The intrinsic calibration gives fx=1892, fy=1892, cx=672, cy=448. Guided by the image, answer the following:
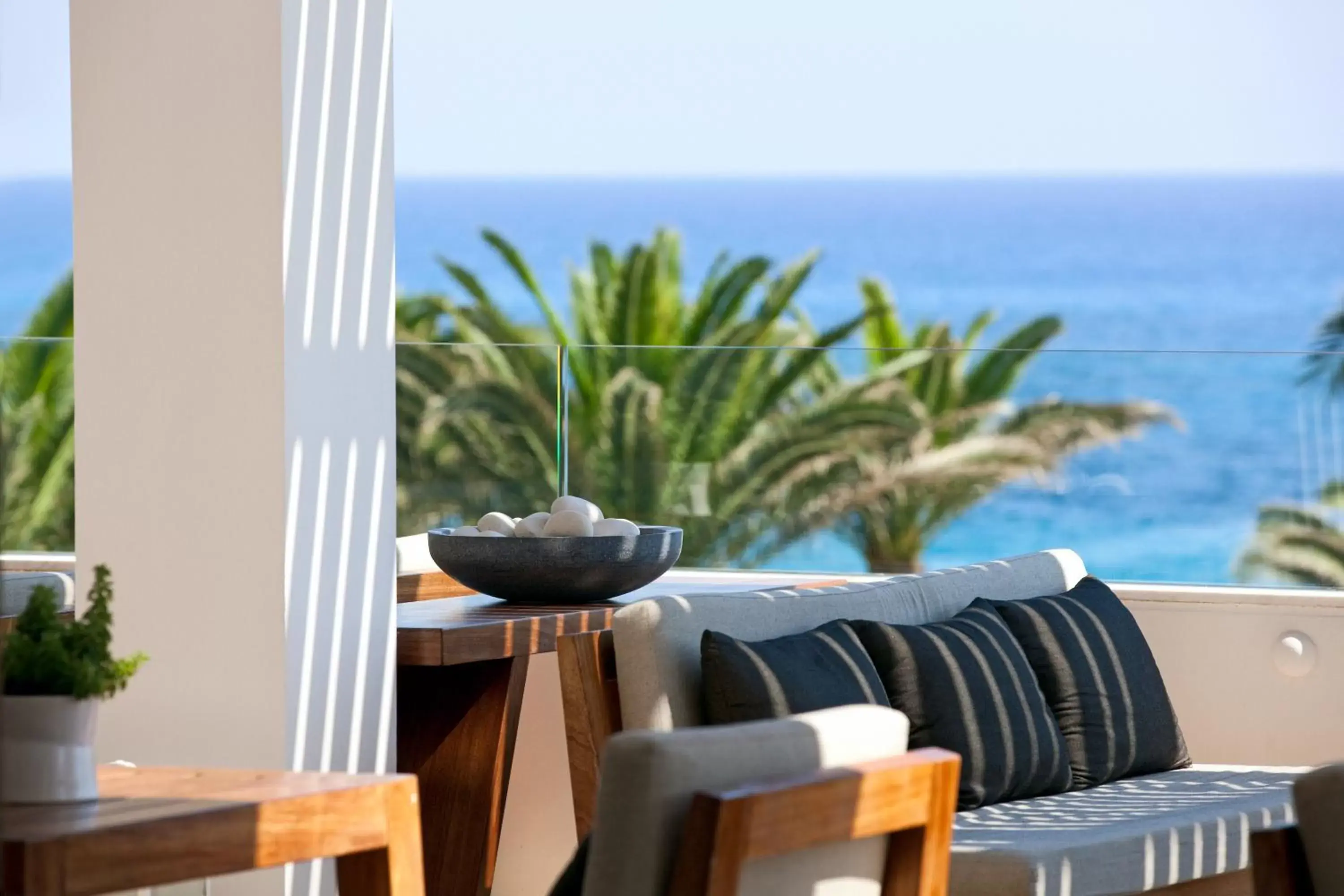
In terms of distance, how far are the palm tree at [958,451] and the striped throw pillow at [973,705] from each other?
119cm

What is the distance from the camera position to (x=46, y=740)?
208 cm

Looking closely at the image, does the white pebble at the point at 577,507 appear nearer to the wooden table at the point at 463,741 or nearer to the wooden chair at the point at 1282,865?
the wooden table at the point at 463,741

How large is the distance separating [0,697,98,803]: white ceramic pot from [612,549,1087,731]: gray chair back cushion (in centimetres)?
115

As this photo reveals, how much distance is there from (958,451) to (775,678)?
1.80 metres

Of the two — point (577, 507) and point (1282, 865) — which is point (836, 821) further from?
point (577, 507)

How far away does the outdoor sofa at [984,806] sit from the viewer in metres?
2.94

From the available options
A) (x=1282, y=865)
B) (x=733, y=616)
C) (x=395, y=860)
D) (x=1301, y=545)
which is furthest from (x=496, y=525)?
(x=1282, y=865)

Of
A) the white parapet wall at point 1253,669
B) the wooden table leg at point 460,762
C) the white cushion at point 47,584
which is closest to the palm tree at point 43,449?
the white cushion at point 47,584

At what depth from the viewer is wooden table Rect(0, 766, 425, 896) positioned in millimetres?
1853

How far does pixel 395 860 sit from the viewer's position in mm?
2223

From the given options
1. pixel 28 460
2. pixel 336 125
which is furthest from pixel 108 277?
pixel 28 460

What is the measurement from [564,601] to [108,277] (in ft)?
3.91

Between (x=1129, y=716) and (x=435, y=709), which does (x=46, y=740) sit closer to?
(x=435, y=709)

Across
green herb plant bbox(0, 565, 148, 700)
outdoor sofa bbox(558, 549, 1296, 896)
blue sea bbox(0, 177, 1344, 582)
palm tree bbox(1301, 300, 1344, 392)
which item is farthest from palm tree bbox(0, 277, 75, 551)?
blue sea bbox(0, 177, 1344, 582)
